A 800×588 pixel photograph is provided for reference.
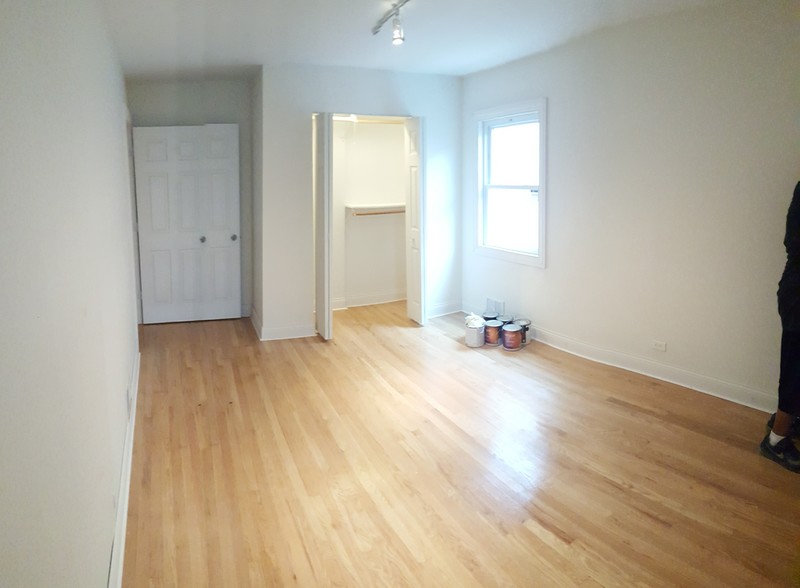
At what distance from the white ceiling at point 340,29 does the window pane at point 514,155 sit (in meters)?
0.72

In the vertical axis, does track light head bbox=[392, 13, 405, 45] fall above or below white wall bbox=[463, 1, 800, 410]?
above

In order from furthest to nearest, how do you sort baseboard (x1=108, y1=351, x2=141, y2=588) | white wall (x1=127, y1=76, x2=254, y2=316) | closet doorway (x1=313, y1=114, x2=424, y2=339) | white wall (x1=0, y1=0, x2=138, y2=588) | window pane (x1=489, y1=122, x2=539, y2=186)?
closet doorway (x1=313, y1=114, x2=424, y2=339) < white wall (x1=127, y1=76, x2=254, y2=316) < window pane (x1=489, y1=122, x2=539, y2=186) < baseboard (x1=108, y1=351, x2=141, y2=588) < white wall (x1=0, y1=0, x2=138, y2=588)

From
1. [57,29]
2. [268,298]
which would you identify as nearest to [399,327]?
[268,298]

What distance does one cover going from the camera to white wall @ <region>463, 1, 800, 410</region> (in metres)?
3.51

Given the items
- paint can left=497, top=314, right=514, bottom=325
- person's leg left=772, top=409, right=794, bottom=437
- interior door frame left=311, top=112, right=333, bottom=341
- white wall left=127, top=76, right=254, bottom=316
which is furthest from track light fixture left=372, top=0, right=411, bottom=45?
person's leg left=772, top=409, right=794, bottom=437

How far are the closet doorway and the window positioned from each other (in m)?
0.79

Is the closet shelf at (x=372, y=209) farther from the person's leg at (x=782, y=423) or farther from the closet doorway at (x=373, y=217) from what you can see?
the person's leg at (x=782, y=423)

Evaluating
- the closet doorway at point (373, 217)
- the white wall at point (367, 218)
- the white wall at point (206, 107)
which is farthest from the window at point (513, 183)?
the white wall at point (206, 107)

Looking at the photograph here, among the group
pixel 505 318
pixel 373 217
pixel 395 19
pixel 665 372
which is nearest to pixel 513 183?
pixel 505 318

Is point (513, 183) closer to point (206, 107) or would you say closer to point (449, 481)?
point (206, 107)

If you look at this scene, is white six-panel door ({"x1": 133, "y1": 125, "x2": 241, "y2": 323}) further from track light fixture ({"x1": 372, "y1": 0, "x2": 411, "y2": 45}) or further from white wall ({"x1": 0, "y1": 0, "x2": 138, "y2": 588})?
white wall ({"x1": 0, "y1": 0, "x2": 138, "y2": 588})

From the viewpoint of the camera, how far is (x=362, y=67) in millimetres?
5387

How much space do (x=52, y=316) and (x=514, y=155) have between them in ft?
16.3

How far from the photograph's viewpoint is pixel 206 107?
6.04m
